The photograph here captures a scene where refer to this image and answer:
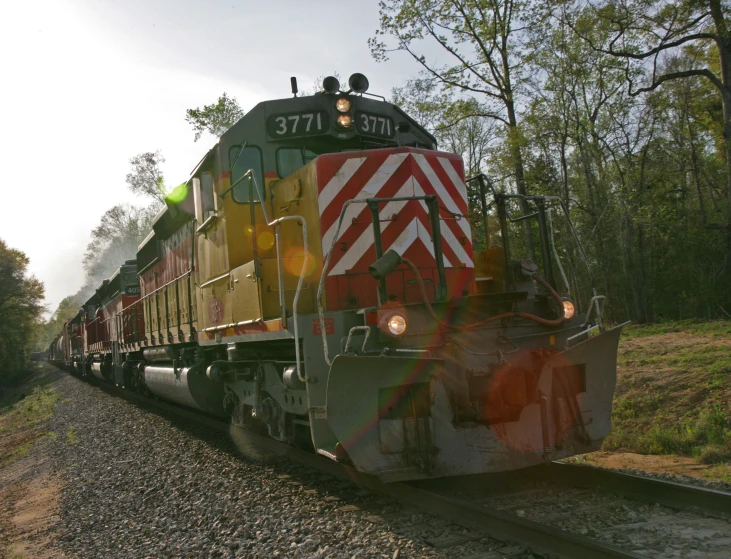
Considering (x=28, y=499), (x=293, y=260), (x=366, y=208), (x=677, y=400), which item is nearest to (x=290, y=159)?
(x=293, y=260)

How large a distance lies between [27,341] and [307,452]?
52.7 metres

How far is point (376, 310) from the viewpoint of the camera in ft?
13.5

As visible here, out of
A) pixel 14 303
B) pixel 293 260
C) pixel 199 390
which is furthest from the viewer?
pixel 14 303

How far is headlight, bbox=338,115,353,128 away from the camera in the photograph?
19.1ft

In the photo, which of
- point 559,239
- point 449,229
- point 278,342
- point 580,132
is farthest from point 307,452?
point 559,239

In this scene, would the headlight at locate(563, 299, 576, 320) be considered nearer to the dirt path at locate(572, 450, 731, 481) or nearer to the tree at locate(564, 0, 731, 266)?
the dirt path at locate(572, 450, 731, 481)

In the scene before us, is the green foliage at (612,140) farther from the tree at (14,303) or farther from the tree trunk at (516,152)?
the tree at (14,303)

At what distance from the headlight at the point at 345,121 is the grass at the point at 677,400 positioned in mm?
4468

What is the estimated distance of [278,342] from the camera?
554cm

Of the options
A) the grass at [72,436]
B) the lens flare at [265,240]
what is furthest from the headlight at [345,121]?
the grass at [72,436]

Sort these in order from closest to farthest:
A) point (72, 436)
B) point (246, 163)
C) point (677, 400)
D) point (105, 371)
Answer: point (246, 163) → point (677, 400) → point (72, 436) → point (105, 371)

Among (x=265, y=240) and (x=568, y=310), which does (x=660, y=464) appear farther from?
(x=265, y=240)

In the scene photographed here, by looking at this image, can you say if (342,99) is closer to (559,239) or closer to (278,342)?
(278,342)

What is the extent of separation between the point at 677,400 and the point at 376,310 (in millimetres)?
5549
